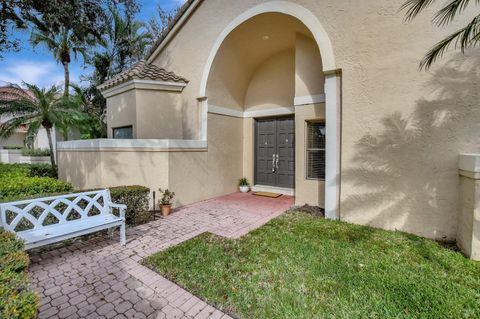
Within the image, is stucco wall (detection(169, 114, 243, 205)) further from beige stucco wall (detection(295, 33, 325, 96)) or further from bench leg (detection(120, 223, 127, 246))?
beige stucco wall (detection(295, 33, 325, 96))

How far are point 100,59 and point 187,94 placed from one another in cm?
993

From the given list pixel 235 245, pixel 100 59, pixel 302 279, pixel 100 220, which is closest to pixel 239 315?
pixel 302 279

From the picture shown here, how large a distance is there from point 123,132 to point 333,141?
8295 millimetres

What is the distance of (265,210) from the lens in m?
7.23

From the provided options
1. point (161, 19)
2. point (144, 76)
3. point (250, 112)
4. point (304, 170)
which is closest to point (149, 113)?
point (144, 76)

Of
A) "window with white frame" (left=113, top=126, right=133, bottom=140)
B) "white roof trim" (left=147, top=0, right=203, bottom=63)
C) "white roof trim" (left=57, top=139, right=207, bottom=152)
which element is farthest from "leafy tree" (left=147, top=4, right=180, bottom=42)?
"white roof trim" (left=57, top=139, right=207, bottom=152)

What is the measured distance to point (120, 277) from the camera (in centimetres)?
362

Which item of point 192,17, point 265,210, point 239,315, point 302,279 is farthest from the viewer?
point 192,17

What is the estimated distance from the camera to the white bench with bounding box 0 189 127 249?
3746 mm

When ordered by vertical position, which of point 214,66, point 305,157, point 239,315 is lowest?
point 239,315

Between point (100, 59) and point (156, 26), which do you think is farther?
point (156, 26)

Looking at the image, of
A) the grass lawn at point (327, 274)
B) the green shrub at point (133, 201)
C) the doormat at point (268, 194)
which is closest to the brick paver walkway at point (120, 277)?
the grass lawn at point (327, 274)

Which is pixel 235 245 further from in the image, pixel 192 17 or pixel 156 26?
pixel 156 26

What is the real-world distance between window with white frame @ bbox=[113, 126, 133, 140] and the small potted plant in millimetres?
3547
